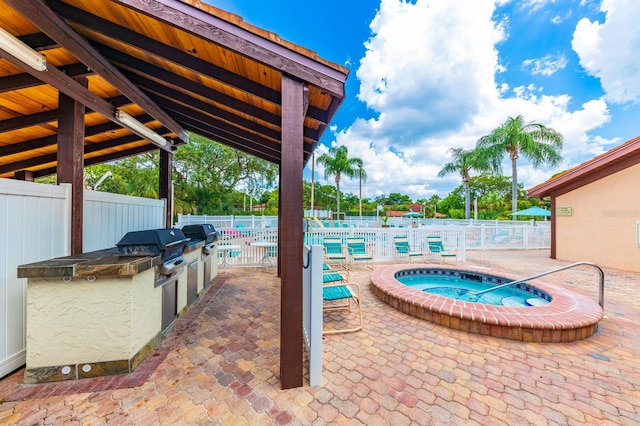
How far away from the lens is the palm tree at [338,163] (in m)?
26.0

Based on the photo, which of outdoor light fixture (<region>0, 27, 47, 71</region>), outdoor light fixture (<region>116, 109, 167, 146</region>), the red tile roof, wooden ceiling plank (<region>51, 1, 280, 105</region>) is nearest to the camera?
outdoor light fixture (<region>0, 27, 47, 71</region>)

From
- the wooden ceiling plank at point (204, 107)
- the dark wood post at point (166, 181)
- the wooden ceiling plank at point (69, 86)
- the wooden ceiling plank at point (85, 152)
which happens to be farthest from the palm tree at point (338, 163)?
the wooden ceiling plank at point (69, 86)

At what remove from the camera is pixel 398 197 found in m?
55.4

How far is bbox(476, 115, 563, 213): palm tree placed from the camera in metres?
16.2

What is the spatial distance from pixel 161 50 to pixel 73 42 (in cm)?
91

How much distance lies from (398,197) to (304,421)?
57012mm

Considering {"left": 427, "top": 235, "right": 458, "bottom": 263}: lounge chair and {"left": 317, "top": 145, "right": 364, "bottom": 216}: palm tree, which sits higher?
{"left": 317, "top": 145, "right": 364, "bottom": 216}: palm tree

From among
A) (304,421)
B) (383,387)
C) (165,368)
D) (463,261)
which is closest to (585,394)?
(383,387)

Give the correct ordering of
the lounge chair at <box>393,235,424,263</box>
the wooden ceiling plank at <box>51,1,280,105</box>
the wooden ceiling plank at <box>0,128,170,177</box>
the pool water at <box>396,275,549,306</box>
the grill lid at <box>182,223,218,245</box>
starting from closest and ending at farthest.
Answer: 1. the wooden ceiling plank at <box>51,1,280,105</box>
2. the grill lid at <box>182,223,218,245</box>
3. the pool water at <box>396,275,549,306</box>
4. the wooden ceiling plank at <box>0,128,170,177</box>
5. the lounge chair at <box>393,235,424,263</box>

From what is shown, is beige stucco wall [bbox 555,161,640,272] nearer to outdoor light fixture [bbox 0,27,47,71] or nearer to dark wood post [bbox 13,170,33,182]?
outdoor light fixture [bbox 0,27,47,71]

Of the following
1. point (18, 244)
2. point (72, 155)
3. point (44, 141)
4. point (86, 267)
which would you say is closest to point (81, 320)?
point (86, 267)

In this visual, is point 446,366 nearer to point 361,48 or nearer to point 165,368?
point 165,368

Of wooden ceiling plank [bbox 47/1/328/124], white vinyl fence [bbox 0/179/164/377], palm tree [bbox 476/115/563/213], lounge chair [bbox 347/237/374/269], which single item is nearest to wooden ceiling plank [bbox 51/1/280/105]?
wooden ceiling plank [bbox 47/1/328/124]

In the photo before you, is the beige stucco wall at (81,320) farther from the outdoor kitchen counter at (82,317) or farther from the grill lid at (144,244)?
the grill lid at (144,244)
